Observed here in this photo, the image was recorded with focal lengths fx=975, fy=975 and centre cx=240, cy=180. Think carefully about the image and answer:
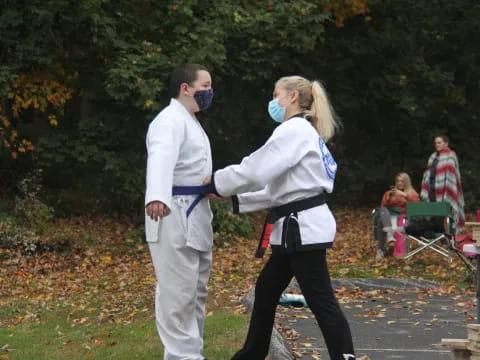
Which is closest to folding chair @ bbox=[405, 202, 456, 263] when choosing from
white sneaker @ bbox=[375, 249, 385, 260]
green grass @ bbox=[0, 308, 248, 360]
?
white sneaker @ bbox=[375, 249, 385, 260]

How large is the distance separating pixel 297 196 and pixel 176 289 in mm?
931

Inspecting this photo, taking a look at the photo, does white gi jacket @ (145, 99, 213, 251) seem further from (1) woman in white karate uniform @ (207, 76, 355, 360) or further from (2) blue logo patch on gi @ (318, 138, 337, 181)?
(2) blue logo patch on gi @ (318, 138, 337, 181)

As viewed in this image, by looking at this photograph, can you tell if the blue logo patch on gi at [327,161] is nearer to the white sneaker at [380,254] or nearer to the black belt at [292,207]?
the black belt at [292,207]

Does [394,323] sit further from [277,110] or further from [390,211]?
[390,211]

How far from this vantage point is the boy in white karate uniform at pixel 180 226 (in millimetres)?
5902

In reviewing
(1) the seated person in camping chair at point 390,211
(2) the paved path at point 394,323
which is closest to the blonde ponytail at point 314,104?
(2) the paved path at point 394,323

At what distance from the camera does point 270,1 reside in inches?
746

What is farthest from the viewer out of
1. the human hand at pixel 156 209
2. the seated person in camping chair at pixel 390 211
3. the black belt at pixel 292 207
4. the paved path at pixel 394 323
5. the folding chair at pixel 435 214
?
the seated person in camping chair at pixel 390 211

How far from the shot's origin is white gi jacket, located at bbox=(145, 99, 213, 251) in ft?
19.1

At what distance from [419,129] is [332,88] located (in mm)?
2538

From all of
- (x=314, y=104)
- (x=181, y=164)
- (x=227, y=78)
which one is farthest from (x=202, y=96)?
(x=227, y=78)

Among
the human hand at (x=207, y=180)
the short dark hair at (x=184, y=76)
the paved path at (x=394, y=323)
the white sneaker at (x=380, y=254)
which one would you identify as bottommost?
the white sneaker at (x=380, y=254)

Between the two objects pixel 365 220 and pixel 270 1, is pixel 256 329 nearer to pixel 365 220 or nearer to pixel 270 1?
pixel 270 1

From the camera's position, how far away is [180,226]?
599cm
